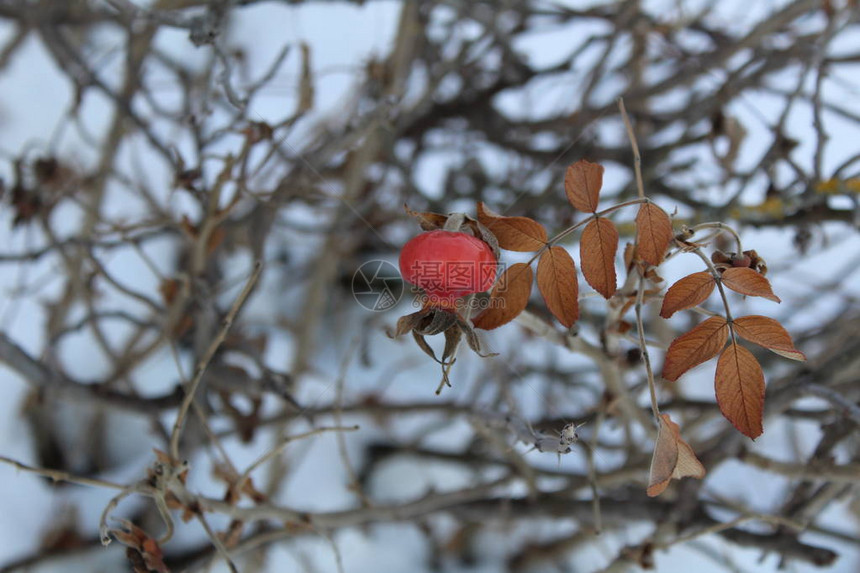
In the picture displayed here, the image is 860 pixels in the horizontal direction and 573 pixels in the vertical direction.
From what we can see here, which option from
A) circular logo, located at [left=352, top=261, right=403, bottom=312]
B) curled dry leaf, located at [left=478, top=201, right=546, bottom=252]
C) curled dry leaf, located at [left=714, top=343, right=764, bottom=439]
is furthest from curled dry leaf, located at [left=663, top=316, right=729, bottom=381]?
circular logo, located at [left=352, top=261, right=403, bottom=312]

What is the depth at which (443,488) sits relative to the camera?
4.25 ft

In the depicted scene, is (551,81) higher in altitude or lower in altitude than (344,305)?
higher

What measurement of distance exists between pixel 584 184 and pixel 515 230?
0.06 meters

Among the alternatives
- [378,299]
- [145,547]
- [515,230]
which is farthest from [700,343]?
[145,547]

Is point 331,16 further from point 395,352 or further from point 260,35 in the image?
point 395,352

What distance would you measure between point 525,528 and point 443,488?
0.18 m

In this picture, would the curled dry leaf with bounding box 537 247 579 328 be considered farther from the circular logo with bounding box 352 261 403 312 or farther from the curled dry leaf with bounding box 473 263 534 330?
the circular logo with bounding box 352 261 403 312

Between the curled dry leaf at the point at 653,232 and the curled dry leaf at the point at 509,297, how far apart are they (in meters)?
0.07

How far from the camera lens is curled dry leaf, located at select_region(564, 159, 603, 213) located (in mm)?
445

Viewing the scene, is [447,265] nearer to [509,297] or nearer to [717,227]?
[509,297]

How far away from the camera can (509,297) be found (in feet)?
1.47

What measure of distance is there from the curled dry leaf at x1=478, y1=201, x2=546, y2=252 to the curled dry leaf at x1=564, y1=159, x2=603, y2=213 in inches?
1.3

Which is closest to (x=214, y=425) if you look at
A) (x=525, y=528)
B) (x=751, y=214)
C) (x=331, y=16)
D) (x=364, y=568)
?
(x=364, y=568)

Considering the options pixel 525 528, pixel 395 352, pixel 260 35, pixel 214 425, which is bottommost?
pixel 525 528
